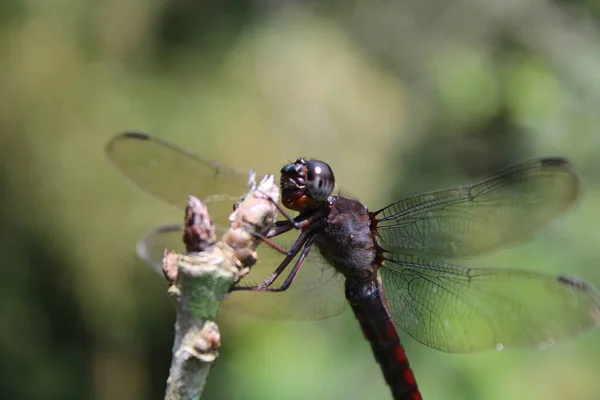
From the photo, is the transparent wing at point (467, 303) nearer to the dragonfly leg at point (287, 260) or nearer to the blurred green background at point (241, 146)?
the dragonfly leg at point (287, 260)

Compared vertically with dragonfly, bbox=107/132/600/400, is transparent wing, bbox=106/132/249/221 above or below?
above

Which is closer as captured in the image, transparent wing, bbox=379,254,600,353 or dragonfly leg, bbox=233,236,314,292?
dragonfly leg, bbox=233,236,314,292

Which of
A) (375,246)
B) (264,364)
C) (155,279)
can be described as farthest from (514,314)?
(155,279)

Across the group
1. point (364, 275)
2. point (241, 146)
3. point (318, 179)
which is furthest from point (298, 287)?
point (241, 146)

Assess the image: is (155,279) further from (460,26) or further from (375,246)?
(460,26)

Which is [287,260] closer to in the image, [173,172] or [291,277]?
[291,277]

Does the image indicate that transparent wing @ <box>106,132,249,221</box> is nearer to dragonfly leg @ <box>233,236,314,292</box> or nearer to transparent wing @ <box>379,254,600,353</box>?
dragonfly leg @ <box>233,236,314,292</box>

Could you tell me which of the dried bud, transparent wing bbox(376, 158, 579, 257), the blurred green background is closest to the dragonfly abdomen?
transparent wing bbox(376, 158, 579, 257)
